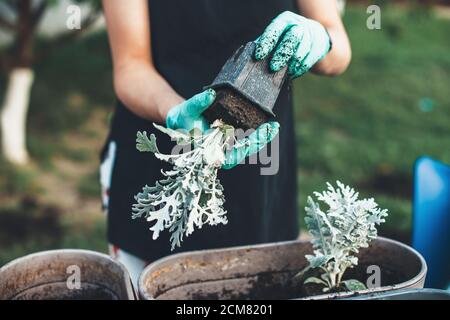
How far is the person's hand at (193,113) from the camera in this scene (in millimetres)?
1255

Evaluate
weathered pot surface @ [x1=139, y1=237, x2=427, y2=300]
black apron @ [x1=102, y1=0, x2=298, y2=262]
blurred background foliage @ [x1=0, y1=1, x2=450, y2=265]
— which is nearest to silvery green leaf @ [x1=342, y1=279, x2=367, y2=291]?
weathered pot surface @ [x1=139, y1=237, x2=427, y2=300]

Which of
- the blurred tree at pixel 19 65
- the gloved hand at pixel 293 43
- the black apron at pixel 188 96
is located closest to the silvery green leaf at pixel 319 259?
the gloved hand at pixel 293 43

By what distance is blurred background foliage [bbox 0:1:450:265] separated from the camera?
409 centimetres

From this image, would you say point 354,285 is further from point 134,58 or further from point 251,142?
point 134,58

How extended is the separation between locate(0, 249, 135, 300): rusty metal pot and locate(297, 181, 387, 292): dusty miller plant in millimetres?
383

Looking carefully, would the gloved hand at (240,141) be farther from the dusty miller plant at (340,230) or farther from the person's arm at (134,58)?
the person's arm at (134,58)

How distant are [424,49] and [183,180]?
6552 millimetres

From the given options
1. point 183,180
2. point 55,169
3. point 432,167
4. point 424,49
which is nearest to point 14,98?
point 55,169

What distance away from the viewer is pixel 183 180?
3.83 feet

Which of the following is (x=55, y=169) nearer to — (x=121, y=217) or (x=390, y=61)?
(x=121, y=217)

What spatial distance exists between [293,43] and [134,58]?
1.89 feet

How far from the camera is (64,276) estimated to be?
4.42 ft

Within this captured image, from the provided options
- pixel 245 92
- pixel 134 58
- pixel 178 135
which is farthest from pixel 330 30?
pixel 178 135

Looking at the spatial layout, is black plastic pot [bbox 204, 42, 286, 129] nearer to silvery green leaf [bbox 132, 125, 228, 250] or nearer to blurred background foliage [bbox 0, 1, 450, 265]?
silvery green leaf [bbox 132, 125, 228, 250]
